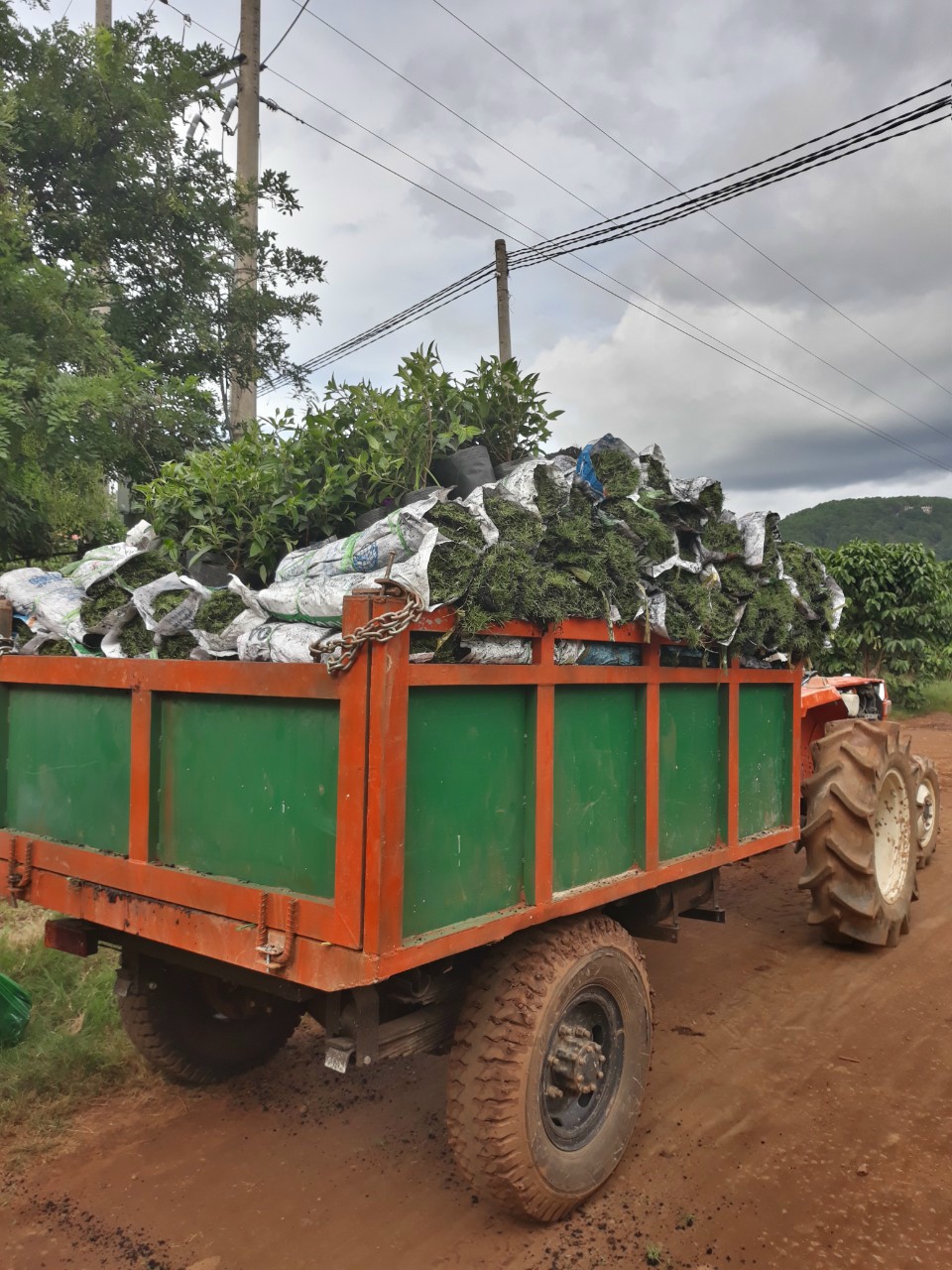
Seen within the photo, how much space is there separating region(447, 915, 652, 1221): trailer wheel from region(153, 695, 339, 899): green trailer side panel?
0.75 m

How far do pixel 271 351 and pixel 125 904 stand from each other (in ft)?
27.3

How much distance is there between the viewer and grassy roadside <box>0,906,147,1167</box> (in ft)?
11.1

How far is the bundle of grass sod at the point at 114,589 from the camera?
10.4 ft

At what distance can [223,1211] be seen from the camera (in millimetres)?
2908

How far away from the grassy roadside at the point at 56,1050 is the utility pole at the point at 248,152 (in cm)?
609

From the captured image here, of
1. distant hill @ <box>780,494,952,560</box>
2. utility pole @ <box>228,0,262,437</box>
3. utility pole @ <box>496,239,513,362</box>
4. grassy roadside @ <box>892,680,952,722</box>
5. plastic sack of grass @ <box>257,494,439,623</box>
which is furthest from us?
distant hill @ <box>780,494,952,560</box>

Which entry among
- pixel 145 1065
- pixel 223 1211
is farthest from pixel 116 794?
pixel 145 1065

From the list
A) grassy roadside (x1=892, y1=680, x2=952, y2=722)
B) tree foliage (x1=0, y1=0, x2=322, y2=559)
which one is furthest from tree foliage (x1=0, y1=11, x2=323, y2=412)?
grassy roadside (x1=892, y1=680, x2=952, y2=722)

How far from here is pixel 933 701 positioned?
1642 centimetres

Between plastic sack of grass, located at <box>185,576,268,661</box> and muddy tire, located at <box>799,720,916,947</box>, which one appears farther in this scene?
muddy tire, located at <box>799,720,916,947</box>

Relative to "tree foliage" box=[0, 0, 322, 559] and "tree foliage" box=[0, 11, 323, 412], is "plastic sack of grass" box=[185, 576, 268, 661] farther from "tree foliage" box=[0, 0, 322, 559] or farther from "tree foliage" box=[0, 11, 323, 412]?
"tree foliage" box=[0, 11, 323, 412]

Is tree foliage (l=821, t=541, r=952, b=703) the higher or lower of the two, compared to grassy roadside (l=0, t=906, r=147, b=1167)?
higher

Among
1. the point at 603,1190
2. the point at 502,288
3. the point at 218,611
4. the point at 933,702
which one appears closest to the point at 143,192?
the point at 502,288

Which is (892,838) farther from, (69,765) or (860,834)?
(69,765)
